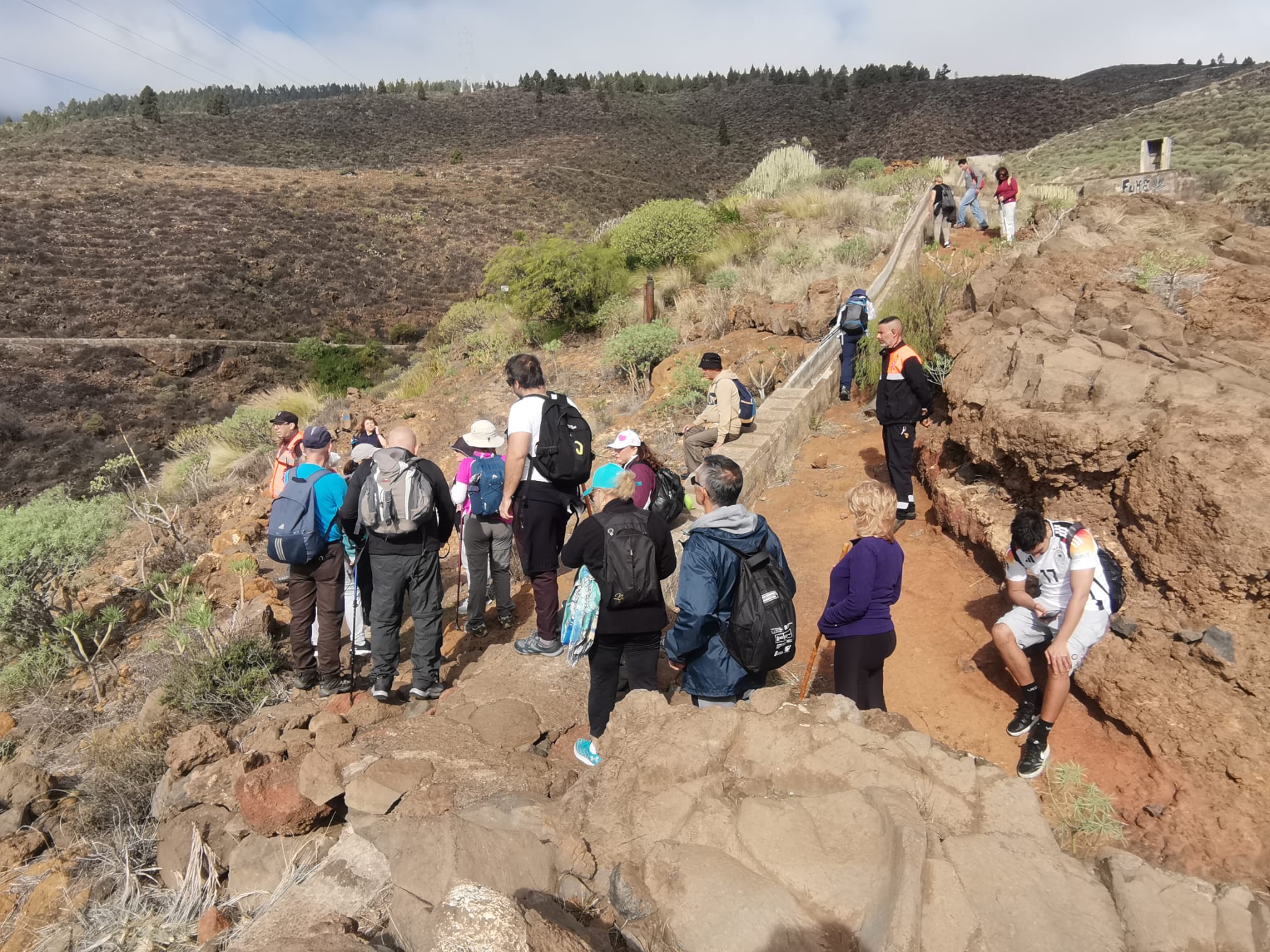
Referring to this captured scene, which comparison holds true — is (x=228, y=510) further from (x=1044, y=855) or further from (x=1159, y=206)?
(x=1159, y=206)

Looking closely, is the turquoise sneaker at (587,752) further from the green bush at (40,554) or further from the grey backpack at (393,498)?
the green bush at (40,554)

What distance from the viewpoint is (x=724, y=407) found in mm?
6301

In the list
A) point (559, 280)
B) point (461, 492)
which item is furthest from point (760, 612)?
point (559, 280)

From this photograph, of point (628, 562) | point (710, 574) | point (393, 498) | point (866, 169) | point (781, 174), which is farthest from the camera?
point (866, 169)

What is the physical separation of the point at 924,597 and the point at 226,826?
4.28m

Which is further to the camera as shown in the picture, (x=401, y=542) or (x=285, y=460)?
(x=285, y=460)

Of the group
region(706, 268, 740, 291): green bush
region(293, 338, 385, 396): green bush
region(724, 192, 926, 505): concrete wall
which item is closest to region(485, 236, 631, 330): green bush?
region(706, 268, 740, 291): green bush

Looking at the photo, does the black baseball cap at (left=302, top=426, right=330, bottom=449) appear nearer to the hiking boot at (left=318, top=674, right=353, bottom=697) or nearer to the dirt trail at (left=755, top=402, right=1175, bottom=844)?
the hiking boot at (left=318, top=674, right=353, bottom=697)

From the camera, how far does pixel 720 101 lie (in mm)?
67000

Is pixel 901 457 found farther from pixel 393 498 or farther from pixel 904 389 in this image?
pixel 393 498

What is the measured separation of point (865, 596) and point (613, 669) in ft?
3.90

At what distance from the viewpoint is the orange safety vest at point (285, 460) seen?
5.85 meters

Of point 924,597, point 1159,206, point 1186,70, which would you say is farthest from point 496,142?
point 924,597

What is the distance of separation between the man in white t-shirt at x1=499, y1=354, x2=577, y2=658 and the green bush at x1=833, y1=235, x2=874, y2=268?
1008 centimetres
